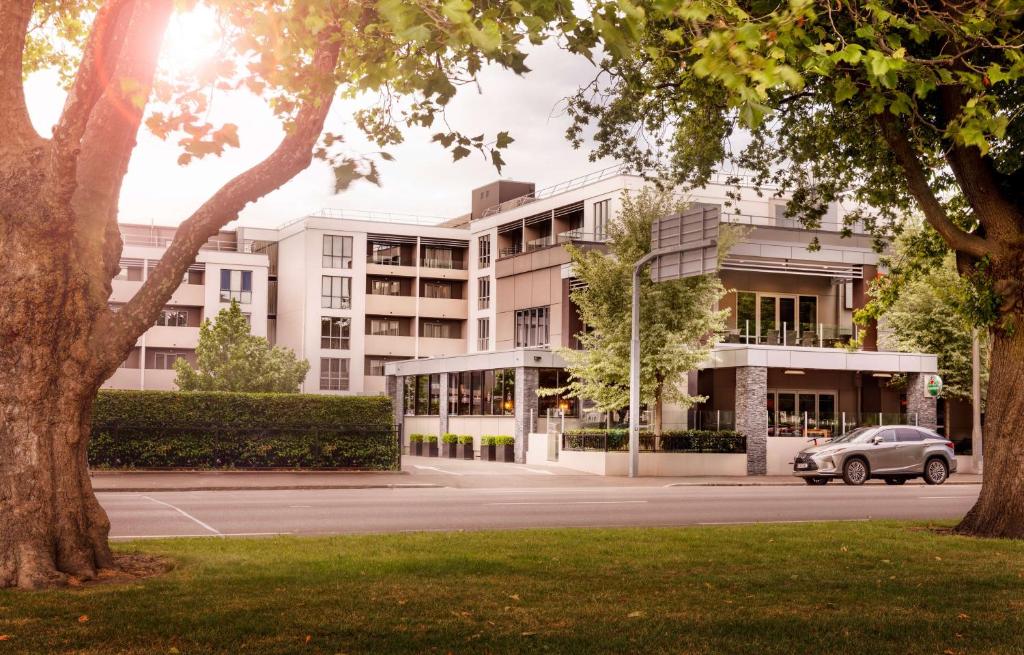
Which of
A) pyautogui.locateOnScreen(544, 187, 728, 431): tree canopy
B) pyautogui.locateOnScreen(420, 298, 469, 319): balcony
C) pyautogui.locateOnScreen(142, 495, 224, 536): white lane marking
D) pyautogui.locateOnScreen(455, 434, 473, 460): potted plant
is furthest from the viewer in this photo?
pyautogui.locateOnScreen(420, 298, 469, 319): balcony

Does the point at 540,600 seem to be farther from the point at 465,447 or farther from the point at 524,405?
the point at 465,447

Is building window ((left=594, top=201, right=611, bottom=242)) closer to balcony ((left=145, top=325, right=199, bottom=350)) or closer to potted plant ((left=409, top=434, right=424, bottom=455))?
potted plant ((left=409, top=434, right=424, bottom=455))

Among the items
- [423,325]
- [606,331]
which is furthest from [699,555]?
[423,325]

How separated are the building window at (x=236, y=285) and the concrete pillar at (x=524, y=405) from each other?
3472cm

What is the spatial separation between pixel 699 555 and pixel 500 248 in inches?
2089

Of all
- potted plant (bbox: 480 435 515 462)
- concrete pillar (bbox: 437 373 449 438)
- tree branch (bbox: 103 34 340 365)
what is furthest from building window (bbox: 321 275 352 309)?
tree branch (bbox: 103 34 340 365)

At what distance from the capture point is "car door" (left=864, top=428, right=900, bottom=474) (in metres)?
30.9

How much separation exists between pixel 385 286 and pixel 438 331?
4447mm

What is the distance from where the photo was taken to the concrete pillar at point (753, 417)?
36688 mm

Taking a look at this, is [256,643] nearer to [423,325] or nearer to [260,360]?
[260,360]

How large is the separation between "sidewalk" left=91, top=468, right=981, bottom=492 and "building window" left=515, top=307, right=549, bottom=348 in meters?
15.9

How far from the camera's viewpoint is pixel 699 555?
38.3 ft

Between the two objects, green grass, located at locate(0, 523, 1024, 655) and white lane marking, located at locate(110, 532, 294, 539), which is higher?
green grass, located at locate(0, 523, 1024, 655)

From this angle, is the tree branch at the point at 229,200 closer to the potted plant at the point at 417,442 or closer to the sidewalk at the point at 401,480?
the sidewalk at the point at 401,480
